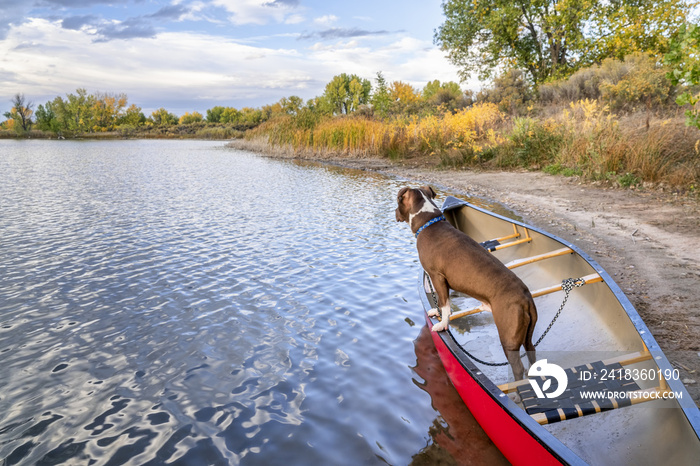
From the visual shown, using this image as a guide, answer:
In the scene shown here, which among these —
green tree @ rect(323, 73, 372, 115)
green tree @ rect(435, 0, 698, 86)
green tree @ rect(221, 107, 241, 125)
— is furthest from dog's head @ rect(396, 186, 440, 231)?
green tree @ rect(221, 107, 241, 125)

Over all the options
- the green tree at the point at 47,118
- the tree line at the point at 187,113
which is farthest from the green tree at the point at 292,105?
the green tree at the point at 47,118

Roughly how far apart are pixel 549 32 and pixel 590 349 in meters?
26.3

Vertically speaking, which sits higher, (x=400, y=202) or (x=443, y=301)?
(x=400, y=202)

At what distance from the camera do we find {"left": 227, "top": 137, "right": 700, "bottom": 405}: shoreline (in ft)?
14.6

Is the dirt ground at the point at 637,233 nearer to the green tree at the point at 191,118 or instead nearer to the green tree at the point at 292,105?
the green tree at the point at 292,105

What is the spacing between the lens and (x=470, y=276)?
362 centimetres

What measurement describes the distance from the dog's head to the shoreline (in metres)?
2.47

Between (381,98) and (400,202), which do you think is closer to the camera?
(400,202)

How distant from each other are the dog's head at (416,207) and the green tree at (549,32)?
2317cm

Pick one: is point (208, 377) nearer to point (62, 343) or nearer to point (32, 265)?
point (62, 343)

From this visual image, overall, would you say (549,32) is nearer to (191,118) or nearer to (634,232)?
(634,232)

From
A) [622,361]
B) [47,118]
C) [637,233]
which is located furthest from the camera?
[47,118]

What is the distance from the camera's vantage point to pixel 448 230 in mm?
4160

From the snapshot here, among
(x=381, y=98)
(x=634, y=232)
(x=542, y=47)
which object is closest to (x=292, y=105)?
(x=381, y=98)
